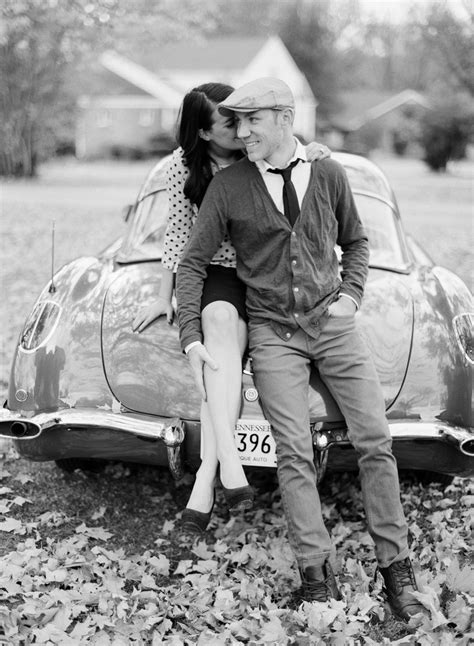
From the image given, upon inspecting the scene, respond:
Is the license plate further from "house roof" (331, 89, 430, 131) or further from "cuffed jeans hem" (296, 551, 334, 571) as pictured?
"house roof" (331, 89, 430, 131)

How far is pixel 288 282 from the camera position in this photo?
329 cm

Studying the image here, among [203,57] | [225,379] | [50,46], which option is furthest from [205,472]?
[203,57]

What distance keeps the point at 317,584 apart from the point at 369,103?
228 feet

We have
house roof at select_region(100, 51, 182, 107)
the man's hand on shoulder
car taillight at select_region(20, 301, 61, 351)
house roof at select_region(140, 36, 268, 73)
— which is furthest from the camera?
house roof at select_region(140, 36, 268, 73)

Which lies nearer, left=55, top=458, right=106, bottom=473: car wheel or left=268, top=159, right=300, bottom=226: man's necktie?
left=268, top=159, right=300, bottom=226: man's necktie

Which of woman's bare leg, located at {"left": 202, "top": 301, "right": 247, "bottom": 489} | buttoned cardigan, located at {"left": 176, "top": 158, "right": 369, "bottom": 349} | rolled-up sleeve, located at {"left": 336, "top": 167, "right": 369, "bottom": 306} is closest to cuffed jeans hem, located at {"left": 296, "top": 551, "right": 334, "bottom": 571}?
woman's bare leg, located at {"left": 202, "top": 301, "right": 247, "bottom": 489}

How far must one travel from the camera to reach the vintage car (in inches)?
129

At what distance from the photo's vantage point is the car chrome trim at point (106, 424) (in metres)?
3.26

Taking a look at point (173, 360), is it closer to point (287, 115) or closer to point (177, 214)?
point (177, 214)

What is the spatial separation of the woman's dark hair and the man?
0.14 meters

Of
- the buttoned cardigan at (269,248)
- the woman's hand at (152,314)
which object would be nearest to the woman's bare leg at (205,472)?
the buttoned cardigan at (269,248)

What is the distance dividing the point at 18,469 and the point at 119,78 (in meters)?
48.4

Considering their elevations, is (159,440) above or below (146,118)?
below

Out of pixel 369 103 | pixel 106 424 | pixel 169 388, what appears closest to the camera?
pixel 106 424
